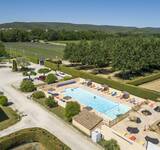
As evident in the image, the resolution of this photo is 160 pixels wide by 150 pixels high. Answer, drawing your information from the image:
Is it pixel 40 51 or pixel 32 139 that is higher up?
pixel 32 139

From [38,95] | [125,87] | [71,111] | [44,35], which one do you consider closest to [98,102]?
[125,87]

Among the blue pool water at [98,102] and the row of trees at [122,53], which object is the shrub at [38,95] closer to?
the blue pool water at [98,102]

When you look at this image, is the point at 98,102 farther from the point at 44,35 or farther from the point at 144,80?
the point at 44,35

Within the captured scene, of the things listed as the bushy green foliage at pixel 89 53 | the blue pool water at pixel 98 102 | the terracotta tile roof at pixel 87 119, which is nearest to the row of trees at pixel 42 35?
the bushy green foliage at pixel 89 53

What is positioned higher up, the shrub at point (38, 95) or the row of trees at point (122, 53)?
the row of trees at point (122, 53)

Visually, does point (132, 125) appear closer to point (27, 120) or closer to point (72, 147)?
point (72, 147)

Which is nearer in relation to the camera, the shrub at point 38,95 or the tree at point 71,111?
the tree at point 71,111

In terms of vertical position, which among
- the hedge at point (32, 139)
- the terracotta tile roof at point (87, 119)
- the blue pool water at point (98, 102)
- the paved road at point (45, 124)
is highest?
the terracotta tile roof at point (87, 119)

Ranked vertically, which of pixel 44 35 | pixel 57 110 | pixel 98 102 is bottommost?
pixel 98 102
